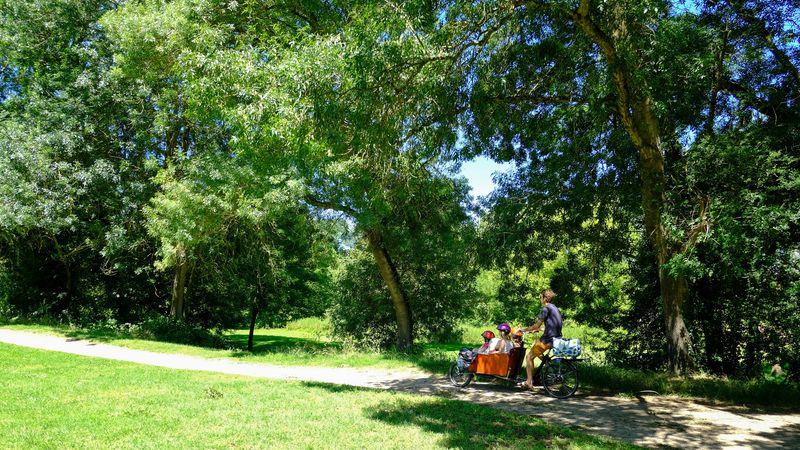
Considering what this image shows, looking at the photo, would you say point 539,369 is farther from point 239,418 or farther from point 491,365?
point 239,418

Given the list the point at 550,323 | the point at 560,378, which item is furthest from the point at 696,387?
the point at 550,323

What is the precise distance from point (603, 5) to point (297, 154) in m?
4.85

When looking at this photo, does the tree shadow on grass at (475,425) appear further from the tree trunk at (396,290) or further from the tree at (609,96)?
the tree trunk at (396,290)

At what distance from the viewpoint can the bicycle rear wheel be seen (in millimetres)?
9492

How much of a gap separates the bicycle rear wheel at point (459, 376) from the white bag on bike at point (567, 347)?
5.61ft

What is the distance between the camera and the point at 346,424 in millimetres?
6504

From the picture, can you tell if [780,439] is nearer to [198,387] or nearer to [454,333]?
[198,387]

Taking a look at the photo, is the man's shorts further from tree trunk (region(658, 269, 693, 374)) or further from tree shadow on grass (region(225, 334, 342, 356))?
tree shadow on grass (region(225, 334, 342, 356))

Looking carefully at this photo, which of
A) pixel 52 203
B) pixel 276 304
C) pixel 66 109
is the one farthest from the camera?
pixel 276 304

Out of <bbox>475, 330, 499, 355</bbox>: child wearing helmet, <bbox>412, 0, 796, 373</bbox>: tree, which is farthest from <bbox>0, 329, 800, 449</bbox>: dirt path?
<bbox>412, 0, 796, 373</bbox>: tree

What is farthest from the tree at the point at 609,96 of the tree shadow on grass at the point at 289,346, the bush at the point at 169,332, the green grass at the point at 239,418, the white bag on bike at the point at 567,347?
the bush at the point at 169,332

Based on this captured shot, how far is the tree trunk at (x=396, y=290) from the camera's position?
16.1m

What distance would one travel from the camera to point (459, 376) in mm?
9664

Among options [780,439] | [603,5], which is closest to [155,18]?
[603,5]
